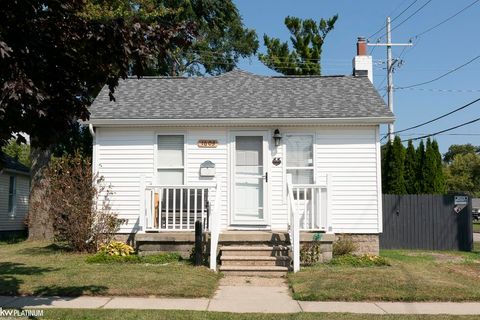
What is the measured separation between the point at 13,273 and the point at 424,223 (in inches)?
466

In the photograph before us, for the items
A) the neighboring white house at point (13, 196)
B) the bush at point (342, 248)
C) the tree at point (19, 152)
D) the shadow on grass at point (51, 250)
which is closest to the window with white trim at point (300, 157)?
the bush at point (342, 248)

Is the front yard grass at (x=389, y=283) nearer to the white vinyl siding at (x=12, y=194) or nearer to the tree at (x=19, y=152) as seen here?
the white vinyl siding at (x=12, y=194)

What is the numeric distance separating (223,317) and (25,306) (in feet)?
8.59

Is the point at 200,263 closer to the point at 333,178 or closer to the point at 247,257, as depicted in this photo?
the point at 247,257

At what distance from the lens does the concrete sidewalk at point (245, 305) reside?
708 cm

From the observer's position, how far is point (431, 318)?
21.7 ft

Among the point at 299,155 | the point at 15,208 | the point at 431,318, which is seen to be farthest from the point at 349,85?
the point at 15,208

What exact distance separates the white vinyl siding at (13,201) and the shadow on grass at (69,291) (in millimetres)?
14937

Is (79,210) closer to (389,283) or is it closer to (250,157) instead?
(250,157)

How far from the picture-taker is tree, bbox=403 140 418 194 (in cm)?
1791

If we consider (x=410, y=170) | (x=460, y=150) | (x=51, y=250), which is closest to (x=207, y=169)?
(x=51, y=250)

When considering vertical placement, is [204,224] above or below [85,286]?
above

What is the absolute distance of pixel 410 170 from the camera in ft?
59.3

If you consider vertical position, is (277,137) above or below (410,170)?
above
